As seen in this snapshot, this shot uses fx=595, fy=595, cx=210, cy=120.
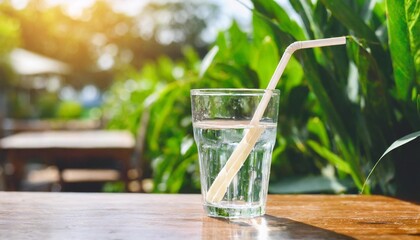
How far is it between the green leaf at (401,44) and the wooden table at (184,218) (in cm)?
19

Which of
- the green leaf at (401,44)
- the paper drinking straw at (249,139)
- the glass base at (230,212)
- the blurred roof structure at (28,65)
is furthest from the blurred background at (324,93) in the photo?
the blurred roof structure at (28,65)

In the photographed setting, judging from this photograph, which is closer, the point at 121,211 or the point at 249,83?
the point at 121,211

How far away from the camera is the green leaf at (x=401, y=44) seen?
2.86 feet

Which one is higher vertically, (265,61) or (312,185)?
(265,61)

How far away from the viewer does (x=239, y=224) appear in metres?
0.67

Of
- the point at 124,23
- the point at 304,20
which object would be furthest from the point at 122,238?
the point at 124,23

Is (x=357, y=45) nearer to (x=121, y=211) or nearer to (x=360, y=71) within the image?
(x=360, y=71)

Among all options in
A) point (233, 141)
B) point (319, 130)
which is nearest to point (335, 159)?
point (319, 130)

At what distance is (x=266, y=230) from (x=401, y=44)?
1.38 ft

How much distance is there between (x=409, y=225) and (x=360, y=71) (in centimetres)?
32

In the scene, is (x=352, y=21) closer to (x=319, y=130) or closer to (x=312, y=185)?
(x=312, y=185)

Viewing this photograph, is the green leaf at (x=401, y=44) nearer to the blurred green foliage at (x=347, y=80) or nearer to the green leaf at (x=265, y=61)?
the blurred green foliage at (x=347, y=80)

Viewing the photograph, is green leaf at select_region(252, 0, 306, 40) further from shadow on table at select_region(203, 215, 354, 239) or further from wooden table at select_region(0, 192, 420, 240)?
shadow on table at select_region(203, 215, 354, 239)

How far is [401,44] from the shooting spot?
900 mm
